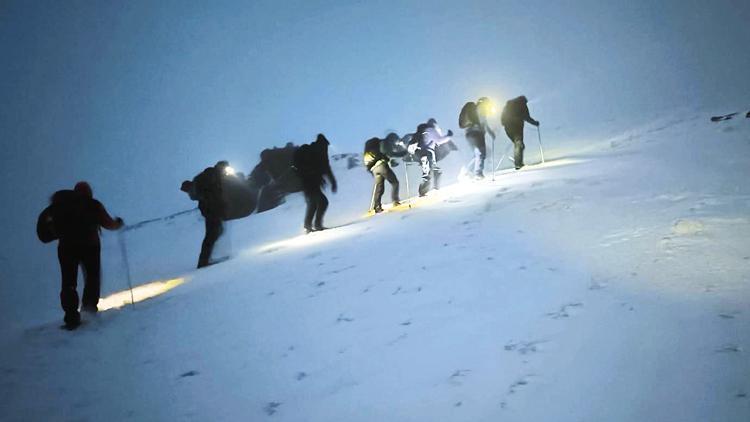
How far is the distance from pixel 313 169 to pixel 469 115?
17.7 ft

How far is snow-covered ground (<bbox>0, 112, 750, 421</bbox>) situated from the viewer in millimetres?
2396

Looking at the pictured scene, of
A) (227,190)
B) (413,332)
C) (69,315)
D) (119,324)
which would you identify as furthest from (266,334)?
(227,190)

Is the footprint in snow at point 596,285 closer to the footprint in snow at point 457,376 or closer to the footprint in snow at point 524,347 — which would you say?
the footprint in snow at point 524,347

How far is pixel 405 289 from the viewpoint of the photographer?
14.0 ft

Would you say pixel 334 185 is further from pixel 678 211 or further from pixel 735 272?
pixel 735 272

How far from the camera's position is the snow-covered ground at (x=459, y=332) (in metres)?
2.40

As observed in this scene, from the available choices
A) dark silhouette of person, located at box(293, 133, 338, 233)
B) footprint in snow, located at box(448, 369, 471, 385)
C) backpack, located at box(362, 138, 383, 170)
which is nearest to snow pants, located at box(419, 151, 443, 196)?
backpack, located at box(362, 138, 383, 170)

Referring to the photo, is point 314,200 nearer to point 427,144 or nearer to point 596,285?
point 427,144

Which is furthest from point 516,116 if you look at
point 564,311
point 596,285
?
point 564,311

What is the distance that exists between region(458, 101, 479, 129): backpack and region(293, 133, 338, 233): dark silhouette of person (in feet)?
15.0

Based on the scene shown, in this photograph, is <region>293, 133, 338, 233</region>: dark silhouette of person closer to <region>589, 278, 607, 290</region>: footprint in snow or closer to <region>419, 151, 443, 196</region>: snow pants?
<region>419, 151, 443, 196</region>: snow pants

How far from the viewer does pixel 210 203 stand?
827 centimetres

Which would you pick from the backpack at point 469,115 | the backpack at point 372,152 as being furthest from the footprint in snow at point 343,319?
the backpack at point 469,115

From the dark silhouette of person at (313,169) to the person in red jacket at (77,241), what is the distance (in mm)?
4553
